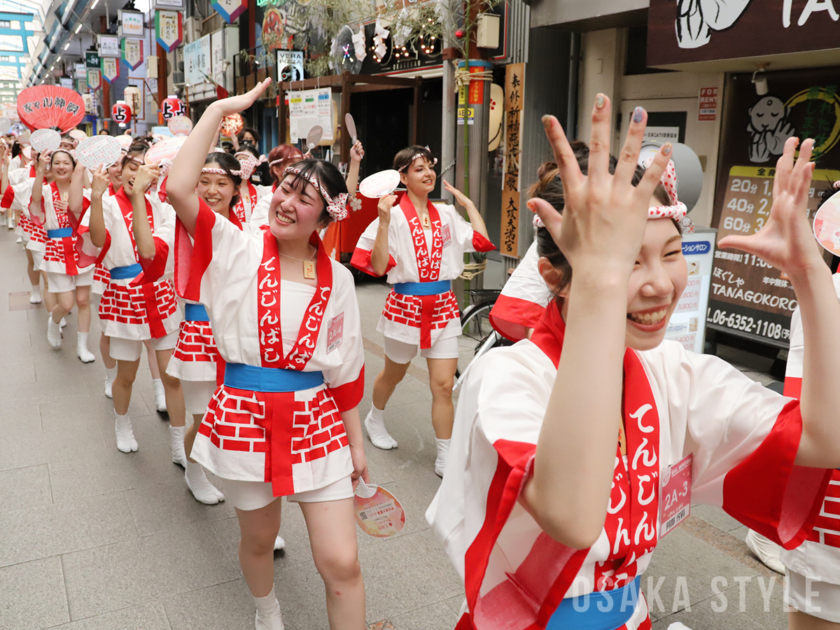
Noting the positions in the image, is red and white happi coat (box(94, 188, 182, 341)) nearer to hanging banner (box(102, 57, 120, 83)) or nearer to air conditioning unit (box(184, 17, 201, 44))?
air conditioning unit (box(184, 17, 201, 44))

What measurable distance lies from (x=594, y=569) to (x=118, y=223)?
406cm

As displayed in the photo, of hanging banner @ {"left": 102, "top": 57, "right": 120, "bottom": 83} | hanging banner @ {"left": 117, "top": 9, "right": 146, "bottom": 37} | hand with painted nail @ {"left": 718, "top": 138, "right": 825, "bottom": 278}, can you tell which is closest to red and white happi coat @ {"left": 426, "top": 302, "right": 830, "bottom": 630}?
hand with painted nail @ {"left": 718, "top": 138, "right": 825, "bottom": 278}

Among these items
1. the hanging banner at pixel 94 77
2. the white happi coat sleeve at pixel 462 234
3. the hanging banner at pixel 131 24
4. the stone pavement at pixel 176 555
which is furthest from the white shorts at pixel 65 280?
the hanging banner at pixel 94 77

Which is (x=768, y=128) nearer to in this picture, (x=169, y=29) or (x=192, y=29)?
(x=169, y=29)

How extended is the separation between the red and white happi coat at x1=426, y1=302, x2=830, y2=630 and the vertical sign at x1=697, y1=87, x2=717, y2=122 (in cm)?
511

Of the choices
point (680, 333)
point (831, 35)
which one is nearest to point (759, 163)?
point (831, 35)

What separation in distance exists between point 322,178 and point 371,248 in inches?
76.1

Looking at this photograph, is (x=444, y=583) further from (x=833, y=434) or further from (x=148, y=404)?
(x=148, y=404)

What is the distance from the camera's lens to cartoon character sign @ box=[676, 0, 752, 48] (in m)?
4.68

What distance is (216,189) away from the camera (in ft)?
11.8

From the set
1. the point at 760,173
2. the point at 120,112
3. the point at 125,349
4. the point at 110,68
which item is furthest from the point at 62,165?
the point at 110,68

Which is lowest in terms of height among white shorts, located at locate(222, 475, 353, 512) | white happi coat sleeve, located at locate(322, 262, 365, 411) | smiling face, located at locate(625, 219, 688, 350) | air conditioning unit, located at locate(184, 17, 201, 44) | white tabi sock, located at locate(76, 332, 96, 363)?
white tabi sock, located at locate(76, 332, 96, 363)

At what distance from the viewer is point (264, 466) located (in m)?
2.39

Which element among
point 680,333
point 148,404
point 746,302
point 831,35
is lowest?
point 148,404
